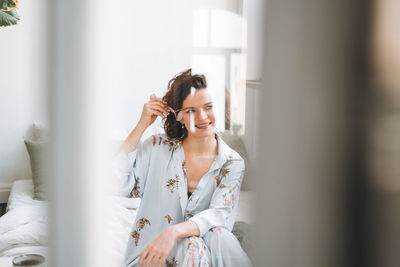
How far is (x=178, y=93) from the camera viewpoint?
1.73 feet

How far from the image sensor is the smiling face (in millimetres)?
549

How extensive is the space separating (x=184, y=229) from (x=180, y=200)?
6 cm

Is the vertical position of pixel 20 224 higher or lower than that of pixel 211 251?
lower

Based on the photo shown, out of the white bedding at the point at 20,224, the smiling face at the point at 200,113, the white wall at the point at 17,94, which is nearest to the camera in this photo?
the smiling face at the point at 200,113

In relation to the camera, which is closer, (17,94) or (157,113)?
(157,113)

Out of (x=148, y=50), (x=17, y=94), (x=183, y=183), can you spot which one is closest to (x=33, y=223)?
(x=17, y=94)

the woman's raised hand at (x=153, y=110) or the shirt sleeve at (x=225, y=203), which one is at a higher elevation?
the woman's raised hand at (x=153, y=110)

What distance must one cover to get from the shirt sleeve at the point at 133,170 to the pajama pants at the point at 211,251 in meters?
0.11

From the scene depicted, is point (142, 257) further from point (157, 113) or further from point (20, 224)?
point (20, 224)

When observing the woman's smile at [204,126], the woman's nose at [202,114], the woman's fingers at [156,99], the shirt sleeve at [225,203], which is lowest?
the shirt sleeve at [225,203]

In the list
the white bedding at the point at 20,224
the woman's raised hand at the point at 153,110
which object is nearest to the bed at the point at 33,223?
the white bedding at the point at 20,224

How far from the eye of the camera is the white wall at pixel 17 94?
1.37 metres

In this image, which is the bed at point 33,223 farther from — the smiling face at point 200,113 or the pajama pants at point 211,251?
the smiling face at point 200,113

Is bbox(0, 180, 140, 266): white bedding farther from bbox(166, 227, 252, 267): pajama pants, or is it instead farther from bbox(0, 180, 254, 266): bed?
bbox(166, 227, 252, 267): pajama pants
